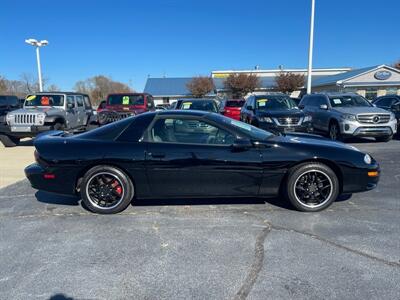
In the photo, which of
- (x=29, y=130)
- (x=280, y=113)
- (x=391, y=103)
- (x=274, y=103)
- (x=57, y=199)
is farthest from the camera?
(x=391, y=103)

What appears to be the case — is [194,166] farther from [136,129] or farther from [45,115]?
[45,115]

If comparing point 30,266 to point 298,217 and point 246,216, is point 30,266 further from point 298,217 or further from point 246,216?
point 298,217

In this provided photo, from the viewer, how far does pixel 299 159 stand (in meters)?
4.32

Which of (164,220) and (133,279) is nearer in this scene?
(133,279)

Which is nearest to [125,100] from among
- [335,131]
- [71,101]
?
[71,101]

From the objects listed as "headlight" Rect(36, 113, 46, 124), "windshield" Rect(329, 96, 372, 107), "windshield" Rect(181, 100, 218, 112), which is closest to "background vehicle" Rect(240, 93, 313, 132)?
"windshield" Rect(329, 96, 372, 107)

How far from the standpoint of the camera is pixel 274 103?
38.7ft

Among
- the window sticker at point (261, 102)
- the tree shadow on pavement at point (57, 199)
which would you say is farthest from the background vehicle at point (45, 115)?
the window sticker at point (261, 102)

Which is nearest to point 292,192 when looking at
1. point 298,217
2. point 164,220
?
point 298,217

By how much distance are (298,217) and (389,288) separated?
64.8 inches

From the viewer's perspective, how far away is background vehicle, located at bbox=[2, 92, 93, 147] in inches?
413

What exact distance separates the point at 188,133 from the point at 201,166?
55 cm

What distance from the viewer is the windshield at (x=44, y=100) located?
1143 centimetres

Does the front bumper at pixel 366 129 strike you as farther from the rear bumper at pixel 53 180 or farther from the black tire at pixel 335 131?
the rear bumper at pixel 53 180
